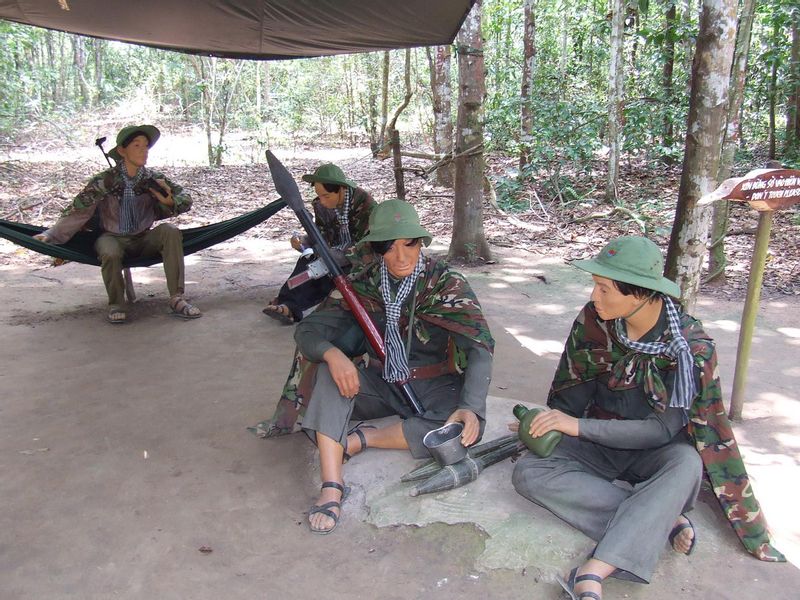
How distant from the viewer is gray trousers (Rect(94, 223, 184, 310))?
4.02 m

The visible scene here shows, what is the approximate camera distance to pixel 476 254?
17.2 ft

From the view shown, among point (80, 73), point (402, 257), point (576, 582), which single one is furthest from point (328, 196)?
point (80, 73)

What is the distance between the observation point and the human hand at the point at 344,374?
6.95 ft

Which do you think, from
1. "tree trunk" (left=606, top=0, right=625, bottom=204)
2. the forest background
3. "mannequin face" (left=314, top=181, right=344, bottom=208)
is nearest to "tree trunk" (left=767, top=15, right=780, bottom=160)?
the forest background

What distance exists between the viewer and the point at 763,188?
7.41 feet

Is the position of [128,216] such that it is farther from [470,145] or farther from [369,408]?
[369,408]

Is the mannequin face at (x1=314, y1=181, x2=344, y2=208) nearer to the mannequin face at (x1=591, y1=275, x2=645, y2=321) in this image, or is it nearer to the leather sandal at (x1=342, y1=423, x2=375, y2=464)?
the leather sandal at (x1=342, y1=423, x2=375, y2=464)

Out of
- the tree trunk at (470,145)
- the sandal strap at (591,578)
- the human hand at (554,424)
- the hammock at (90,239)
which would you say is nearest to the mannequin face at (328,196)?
the hammock at (90,239)

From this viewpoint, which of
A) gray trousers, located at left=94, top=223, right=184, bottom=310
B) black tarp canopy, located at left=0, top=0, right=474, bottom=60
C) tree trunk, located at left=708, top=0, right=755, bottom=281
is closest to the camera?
black tarp canopy, located at left=0, top=0, right=474, bottom=60

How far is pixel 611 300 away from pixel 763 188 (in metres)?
0.89

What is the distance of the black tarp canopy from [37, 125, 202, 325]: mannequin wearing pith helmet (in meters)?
0.65

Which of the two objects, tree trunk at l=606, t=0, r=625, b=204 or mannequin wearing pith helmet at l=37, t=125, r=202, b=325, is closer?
mannequin wearing pith helmet at l=37, t=125, r=202, b=325

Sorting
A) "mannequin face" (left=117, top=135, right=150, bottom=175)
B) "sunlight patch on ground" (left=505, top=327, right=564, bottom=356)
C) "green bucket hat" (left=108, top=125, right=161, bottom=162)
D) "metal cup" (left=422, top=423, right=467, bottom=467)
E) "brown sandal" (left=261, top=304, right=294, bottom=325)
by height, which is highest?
"green bucket hat" (left=108, top=125, right=161, bottom=162)

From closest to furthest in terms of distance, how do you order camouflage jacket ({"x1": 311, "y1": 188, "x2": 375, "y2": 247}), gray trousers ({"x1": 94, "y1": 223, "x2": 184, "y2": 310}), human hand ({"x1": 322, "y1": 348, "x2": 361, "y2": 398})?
human hand ({"x1": 322, "y1": 348, "x2": 361, "y2": 398}) → camouflage jacket ({"x1": 311, "y1": 188, "x2": 375, "y2": 247}) → gray trousers ({"x1": 94, "y1": 223, "x2": 184, "y2": 310})
